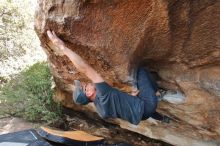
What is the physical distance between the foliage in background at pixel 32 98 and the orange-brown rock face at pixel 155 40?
2632 millimetres

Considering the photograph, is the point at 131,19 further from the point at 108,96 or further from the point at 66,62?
the point at 66,62

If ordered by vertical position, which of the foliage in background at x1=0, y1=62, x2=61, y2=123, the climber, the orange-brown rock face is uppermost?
the orange-brown rock face

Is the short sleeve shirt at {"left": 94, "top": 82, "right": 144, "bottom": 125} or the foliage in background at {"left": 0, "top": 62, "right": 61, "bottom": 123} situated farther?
the foliage in background at {"left": 0, "top": 62, "right": 61, "bottom": 123}

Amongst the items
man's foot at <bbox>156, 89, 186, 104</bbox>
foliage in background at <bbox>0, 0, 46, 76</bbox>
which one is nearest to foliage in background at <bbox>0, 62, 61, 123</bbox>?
foliage in background at <bbox>0, 0, 46, 76</bbox>

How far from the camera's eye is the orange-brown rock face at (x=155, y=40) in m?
→ 3.18

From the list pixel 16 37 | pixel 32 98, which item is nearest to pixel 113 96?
pixel 32 98

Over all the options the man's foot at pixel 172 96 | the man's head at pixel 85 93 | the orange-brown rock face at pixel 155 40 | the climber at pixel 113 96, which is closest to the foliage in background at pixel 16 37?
the orange-brown rock face at pixel 155 40

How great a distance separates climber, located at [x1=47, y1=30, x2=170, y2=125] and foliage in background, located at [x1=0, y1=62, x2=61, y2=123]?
316 centimetres

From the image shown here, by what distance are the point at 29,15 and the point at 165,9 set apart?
8.40 meters

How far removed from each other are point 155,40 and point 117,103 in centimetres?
76

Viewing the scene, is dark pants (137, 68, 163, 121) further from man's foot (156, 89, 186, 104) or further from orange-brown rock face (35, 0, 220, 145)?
man's foot (156, 89, 186, 104)

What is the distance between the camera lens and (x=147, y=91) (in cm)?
367

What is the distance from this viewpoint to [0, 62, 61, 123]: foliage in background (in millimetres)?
6879

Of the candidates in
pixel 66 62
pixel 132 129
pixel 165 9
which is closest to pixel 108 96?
pixel 165 9
